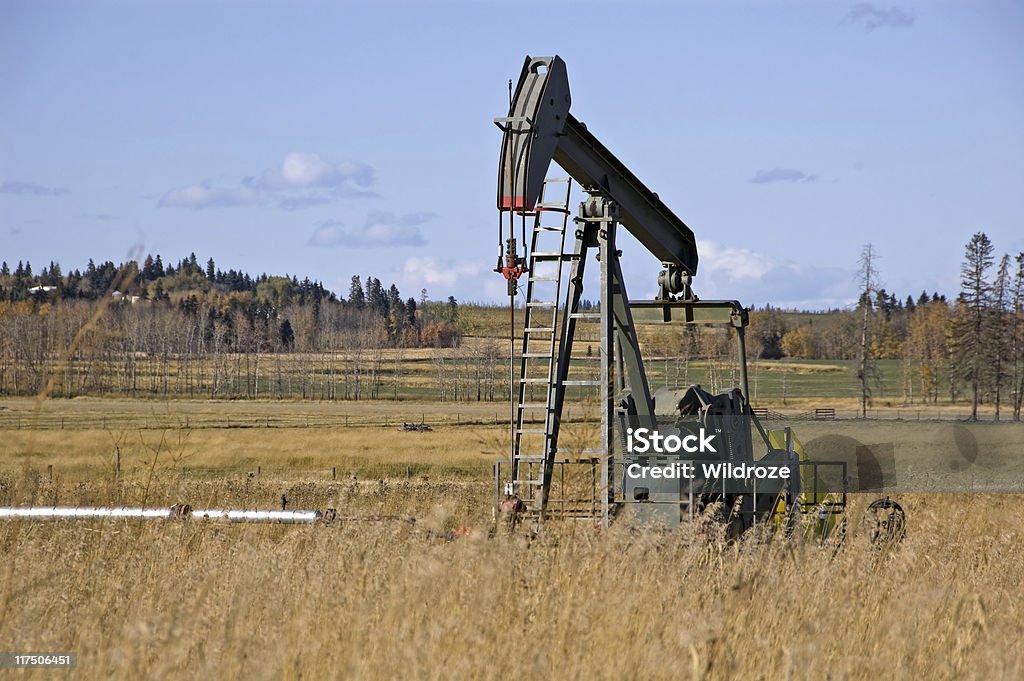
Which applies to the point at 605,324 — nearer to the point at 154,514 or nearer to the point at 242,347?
the point at 154,514

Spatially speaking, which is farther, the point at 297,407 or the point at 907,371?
the point at 907,371

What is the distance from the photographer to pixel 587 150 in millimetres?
12172

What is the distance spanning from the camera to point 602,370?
428 inches

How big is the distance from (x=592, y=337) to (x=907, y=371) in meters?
106

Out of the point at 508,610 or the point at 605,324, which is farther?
A: the point at 605,324

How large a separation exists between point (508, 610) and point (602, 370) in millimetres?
5894

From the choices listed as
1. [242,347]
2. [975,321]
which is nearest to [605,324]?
[975,321]

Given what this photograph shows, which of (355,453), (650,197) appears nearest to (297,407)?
(355,453)

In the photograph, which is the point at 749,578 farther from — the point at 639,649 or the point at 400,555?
the point at 400,555

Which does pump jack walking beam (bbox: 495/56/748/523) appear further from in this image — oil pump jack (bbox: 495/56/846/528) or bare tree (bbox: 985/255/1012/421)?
bare tree (bbox: 985/255/1012/421)

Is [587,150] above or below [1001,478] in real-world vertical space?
above

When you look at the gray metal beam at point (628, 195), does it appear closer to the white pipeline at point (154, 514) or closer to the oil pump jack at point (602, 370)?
the oil pump jack at point (602, 370)

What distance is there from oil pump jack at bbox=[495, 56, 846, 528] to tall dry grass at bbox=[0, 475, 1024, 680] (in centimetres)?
350

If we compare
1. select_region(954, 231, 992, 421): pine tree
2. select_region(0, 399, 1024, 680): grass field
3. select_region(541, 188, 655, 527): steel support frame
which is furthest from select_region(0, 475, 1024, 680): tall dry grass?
select_region(954, 231, 992, 421): pine tree
